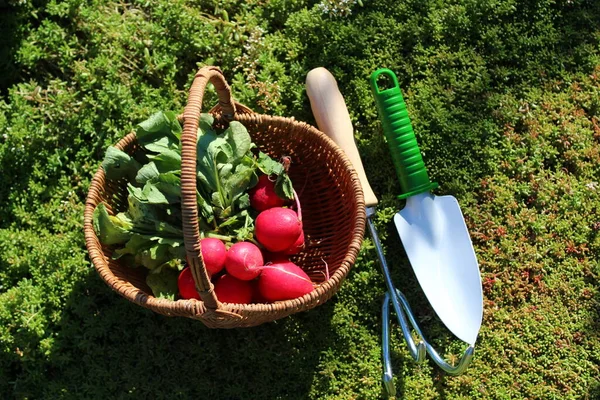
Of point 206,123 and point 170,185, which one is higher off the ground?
point 206,123

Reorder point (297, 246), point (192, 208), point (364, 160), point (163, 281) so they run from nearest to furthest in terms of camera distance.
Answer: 1. point (192, 208)
2. point (163, 281)
3. point (297, 246)
4. point (364, 160)

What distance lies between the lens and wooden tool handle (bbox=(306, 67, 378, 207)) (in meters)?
2.47

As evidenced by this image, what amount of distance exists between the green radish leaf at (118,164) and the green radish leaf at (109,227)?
Result: 155 mm

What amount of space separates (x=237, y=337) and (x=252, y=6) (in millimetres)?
1531

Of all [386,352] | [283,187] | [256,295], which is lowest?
[386,352]

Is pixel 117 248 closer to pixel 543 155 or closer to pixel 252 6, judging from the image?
pixel 252 6

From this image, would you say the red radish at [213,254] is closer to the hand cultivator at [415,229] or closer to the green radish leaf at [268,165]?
the green radish leaf at [268,165]

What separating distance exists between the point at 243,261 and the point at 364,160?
0.93 m

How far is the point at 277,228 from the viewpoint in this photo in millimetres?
2045

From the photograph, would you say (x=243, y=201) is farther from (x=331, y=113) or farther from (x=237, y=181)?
(x=331, y=113)

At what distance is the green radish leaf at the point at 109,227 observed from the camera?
204 centimetres

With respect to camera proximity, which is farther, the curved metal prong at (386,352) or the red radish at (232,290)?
the curved metal prong at (386,352)

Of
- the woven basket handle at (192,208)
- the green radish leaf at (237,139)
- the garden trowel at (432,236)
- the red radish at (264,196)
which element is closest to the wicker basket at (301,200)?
the woven basket handle at (192,208)

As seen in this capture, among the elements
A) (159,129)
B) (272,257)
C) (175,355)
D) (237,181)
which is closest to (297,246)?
(272,257)
